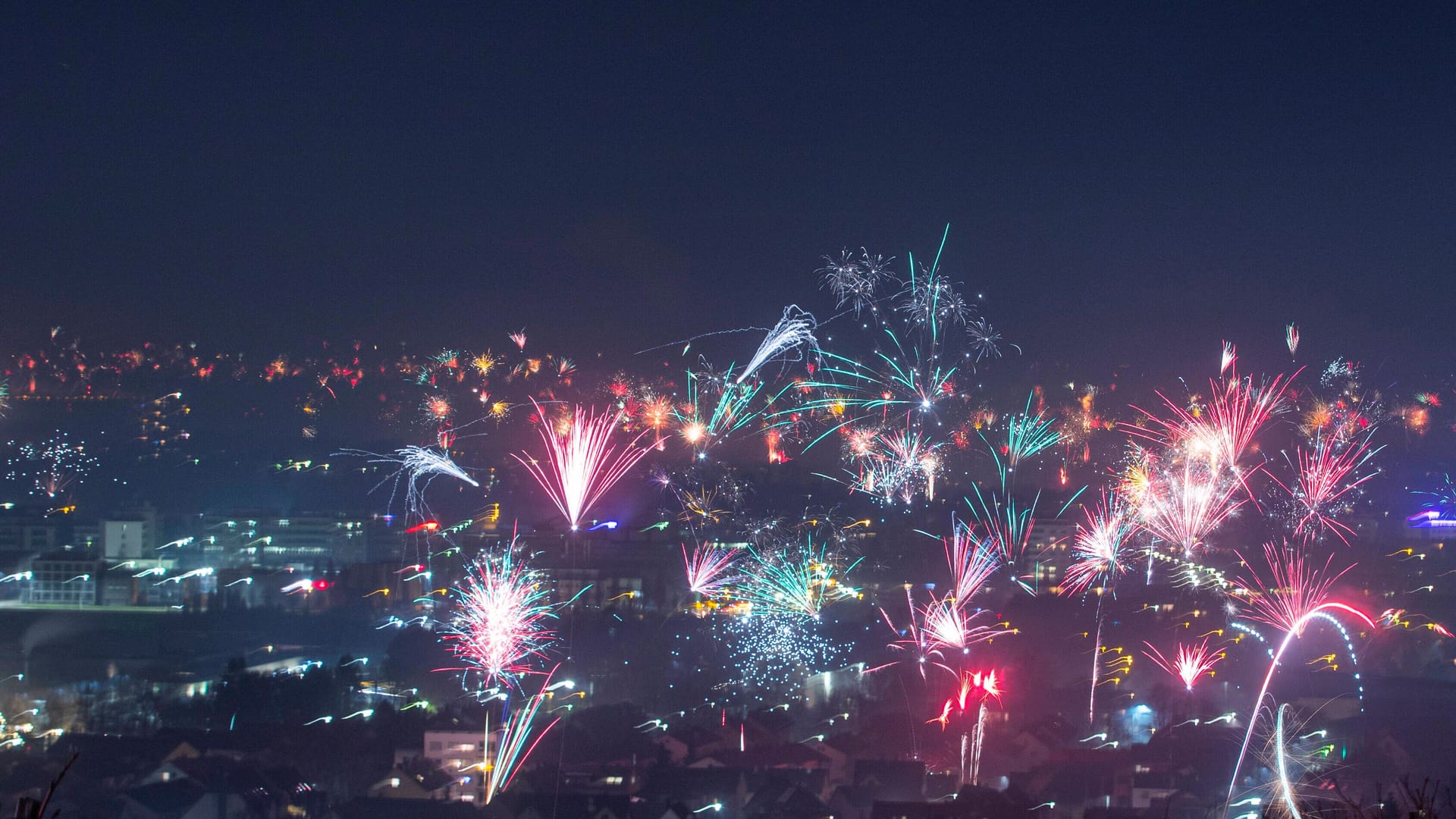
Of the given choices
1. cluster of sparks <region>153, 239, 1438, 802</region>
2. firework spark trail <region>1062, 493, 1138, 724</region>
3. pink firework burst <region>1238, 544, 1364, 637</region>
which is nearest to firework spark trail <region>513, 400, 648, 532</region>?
cluster of sparks <region>153, 239, 1438, 802</region>

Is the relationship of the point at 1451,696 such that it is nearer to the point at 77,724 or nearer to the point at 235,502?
the point at 77,724

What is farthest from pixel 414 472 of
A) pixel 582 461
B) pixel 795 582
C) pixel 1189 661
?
pixel 1189 661

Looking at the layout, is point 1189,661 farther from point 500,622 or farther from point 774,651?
point 500,622

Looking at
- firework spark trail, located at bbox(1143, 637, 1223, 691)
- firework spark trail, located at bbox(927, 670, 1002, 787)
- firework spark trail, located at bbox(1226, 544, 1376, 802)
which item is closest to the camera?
firework spark trail, located at bbox(927, 670, 1002, 787)

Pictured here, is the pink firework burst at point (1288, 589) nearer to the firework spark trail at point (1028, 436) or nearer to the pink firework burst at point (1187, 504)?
the pink firework burst at point (1187, 504)

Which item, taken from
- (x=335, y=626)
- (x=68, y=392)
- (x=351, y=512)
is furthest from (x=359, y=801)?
(x=68, y=392)

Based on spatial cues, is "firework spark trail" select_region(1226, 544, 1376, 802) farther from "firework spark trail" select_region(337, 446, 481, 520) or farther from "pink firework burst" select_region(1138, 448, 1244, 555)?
"firework spark trail" select_region(337, 446, 481, 520)
